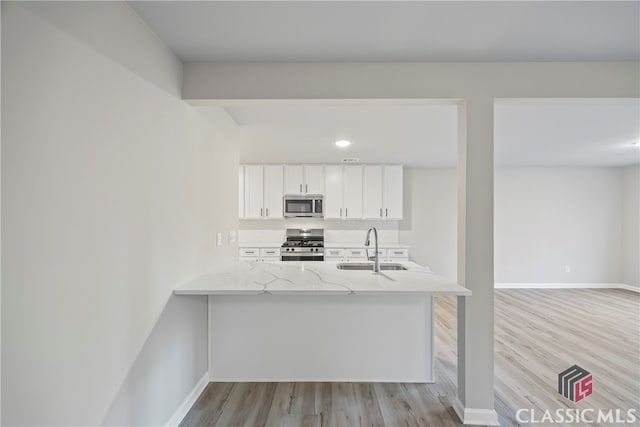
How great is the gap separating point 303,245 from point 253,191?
1.31 m

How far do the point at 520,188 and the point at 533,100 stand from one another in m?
4.95

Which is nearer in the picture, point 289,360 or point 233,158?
point 289,360

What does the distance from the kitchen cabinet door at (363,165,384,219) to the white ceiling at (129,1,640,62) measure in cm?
366

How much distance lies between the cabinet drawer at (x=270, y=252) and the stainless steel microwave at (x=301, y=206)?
0.63 metres

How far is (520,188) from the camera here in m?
6.41

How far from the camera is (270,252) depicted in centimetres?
563

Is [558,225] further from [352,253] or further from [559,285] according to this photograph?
[352,253]

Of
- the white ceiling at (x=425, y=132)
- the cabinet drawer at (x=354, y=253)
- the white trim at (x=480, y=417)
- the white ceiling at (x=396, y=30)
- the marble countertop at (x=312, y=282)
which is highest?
the white ceiling at (x=396, y=30)

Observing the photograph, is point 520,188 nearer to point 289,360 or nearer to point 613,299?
point 613,299

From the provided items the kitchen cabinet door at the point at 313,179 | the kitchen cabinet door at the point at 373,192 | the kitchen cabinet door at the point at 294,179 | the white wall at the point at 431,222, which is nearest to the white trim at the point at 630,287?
the white wall at the point at 431,222

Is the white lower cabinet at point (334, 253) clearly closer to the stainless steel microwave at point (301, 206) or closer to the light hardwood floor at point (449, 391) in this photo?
the stainless steel microwave at point (301, 206)

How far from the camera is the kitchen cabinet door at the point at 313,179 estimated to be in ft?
18.7

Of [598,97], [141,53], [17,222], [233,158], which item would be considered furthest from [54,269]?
[598,97]

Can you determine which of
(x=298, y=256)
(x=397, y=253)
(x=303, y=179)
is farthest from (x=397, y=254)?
(x=303, y=179)
